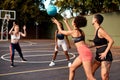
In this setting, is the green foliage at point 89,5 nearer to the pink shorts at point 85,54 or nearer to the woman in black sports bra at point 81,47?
the woman in black sports bra at point 81,47

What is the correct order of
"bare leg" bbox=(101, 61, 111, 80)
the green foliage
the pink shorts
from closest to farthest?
the pink shorts, "bare leg" bbox=(101, 61, 111, 80), the green foliage

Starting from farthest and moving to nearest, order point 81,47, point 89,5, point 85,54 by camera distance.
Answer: point 89,5 → point 81,47 → point 85,54

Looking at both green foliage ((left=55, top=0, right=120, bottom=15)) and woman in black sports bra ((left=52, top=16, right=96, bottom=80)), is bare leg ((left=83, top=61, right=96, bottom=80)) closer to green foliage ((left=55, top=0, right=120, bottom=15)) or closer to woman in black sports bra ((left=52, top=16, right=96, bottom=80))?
woman in black sports bra ((left=52, top=16, right=96, bottom=80))

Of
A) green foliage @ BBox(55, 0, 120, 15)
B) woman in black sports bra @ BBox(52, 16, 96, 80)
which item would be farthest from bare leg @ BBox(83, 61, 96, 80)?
green foliage @ BBox(55, 0, 120, 15)

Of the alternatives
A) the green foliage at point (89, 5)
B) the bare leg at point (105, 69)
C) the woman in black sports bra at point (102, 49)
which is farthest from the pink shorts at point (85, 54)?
the green foliage at point (89, 5)

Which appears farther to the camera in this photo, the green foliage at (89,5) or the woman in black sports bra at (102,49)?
the green foliage at (89,5)

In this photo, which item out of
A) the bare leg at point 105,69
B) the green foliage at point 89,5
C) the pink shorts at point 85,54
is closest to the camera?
the pink shorts at point 85,54

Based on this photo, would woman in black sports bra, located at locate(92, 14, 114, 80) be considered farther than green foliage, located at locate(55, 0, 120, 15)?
No

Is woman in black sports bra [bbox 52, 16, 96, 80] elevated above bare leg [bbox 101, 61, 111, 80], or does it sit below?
above

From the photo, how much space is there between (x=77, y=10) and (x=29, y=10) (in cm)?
1264

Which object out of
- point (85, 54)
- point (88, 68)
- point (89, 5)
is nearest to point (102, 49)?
point (85, 54)

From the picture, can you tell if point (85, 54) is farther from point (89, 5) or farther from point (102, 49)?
point (89, 5)

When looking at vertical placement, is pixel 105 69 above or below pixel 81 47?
below

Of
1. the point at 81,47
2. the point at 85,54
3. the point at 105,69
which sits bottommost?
the point at 105,69
